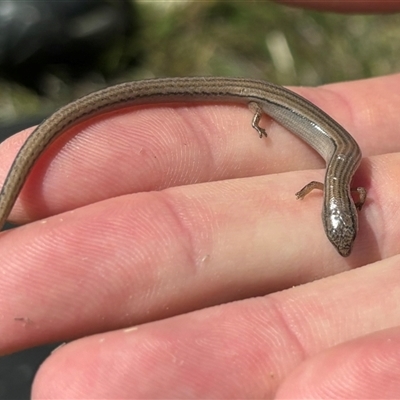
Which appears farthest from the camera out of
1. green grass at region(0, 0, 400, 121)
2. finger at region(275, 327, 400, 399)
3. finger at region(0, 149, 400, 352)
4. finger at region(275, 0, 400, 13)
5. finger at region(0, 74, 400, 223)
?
green grass at region(0, 0, 400, 121)

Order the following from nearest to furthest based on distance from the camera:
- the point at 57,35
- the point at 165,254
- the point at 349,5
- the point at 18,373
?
the point at 165,254
the point at 18,373
the point at 349,5
the point at 57,35

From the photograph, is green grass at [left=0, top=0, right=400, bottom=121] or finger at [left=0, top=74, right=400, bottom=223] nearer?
finger at [left=0, top=74, right=400, bottom=223]

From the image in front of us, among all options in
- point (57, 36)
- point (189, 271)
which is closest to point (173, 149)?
point (189, 271)

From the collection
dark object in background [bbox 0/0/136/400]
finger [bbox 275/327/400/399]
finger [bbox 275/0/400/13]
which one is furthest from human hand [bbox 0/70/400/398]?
dark object in background [bbox 0/0/136/400]

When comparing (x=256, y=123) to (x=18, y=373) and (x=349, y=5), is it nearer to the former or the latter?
(x=349, y=5)

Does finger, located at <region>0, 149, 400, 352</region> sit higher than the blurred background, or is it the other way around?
the blurred background

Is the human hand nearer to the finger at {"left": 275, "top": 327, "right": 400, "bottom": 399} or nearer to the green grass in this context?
the finger at {"left": 275, "top": 327, "right": 400, "bottom": 399}

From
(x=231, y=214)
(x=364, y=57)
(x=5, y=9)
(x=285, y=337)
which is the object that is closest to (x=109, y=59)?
(x=5, y=9)
